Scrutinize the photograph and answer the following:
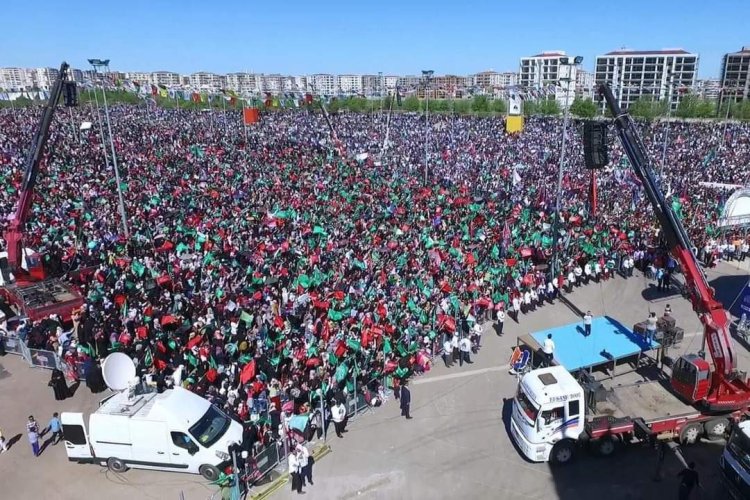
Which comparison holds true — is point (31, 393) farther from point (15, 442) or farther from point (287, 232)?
point (287, 232)

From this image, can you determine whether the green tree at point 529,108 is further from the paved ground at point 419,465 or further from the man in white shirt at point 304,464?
the man in white shirt at point 304,464

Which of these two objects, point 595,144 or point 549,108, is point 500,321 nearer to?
point 595,144

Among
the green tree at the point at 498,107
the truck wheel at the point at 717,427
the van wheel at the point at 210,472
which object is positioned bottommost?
the van wheel at the point at 210,472

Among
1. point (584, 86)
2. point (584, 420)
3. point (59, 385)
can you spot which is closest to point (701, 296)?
point (584, 420)

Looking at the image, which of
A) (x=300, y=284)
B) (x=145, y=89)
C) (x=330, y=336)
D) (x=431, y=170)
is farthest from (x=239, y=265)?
(x=431, y=170)

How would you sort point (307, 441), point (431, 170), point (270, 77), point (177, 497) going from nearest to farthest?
point (177, 497) → point (307, 441) → point (431, 170) → point (270, 77)

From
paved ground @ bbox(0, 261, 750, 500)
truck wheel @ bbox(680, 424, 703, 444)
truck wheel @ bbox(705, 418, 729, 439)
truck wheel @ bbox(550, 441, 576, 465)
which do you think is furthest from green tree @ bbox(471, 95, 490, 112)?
truck wheel @ bbox(550, 441, 576, 465)

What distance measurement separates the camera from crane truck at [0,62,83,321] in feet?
56.6

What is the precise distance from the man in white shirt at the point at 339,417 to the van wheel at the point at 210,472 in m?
2.66

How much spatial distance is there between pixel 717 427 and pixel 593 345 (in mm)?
3453

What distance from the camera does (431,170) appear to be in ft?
119

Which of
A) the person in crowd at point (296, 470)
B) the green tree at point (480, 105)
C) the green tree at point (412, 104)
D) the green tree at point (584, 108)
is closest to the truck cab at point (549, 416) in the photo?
the person in crowd at point (296, 470)

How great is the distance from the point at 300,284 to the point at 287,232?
5705 millimetres

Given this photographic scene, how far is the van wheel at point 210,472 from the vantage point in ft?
35.6
